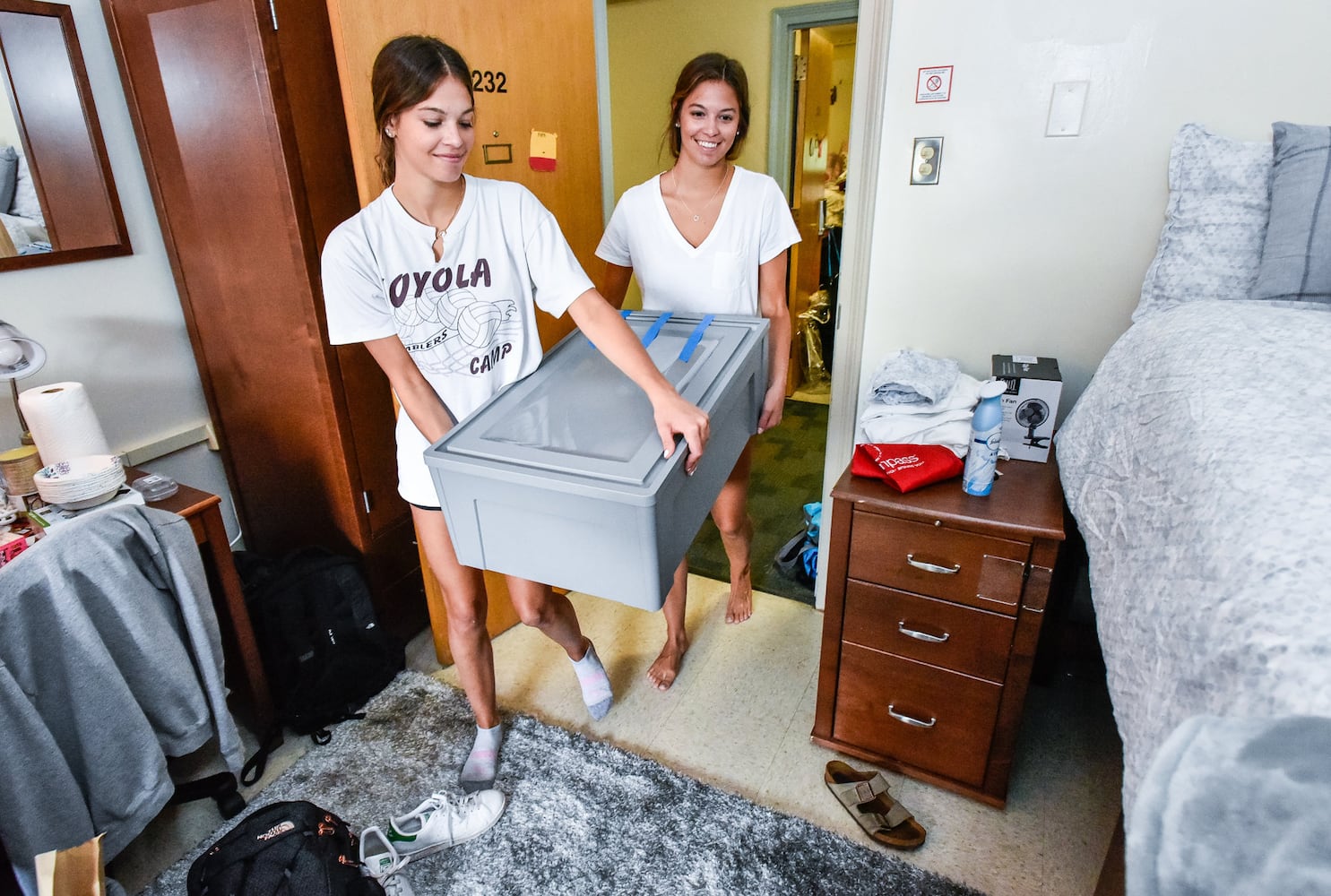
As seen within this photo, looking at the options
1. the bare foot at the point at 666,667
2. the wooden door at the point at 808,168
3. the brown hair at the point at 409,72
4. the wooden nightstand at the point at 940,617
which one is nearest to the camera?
the brown hair at the point at 409,72

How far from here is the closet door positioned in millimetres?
1475

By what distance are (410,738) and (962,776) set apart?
1265 millimetres

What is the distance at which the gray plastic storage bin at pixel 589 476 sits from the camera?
90cm

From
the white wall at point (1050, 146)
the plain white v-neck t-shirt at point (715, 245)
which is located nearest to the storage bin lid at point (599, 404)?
the plain white v-neck t-shirt at point (715, 245)

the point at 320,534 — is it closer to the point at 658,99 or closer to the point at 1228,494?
the point at 1228,494

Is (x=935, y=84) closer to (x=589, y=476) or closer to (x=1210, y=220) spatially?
(x=1210, y=220)

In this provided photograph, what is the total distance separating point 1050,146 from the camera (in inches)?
61.2

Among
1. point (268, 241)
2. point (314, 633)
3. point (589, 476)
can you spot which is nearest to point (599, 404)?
point (589, 476)

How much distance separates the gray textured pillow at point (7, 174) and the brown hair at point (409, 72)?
1025 millimetres

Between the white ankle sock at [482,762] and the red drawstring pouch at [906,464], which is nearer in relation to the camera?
the red drawstring pouch at [906,464]

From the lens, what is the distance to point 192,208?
5.56 ft

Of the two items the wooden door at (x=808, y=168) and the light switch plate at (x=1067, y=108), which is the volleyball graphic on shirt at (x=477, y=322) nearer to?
the light switch plate at (x=1067, y=108)

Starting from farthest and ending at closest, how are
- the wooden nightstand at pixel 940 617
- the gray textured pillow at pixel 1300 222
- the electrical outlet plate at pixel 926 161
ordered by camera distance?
1. the electrical outlet plate at pixel 926 161
2. the wooden nightstand at pixel 940 617
3. the gray textured pillow at pixel 1300 222

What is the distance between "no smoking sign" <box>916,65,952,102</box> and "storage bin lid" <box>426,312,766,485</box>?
0.77m
